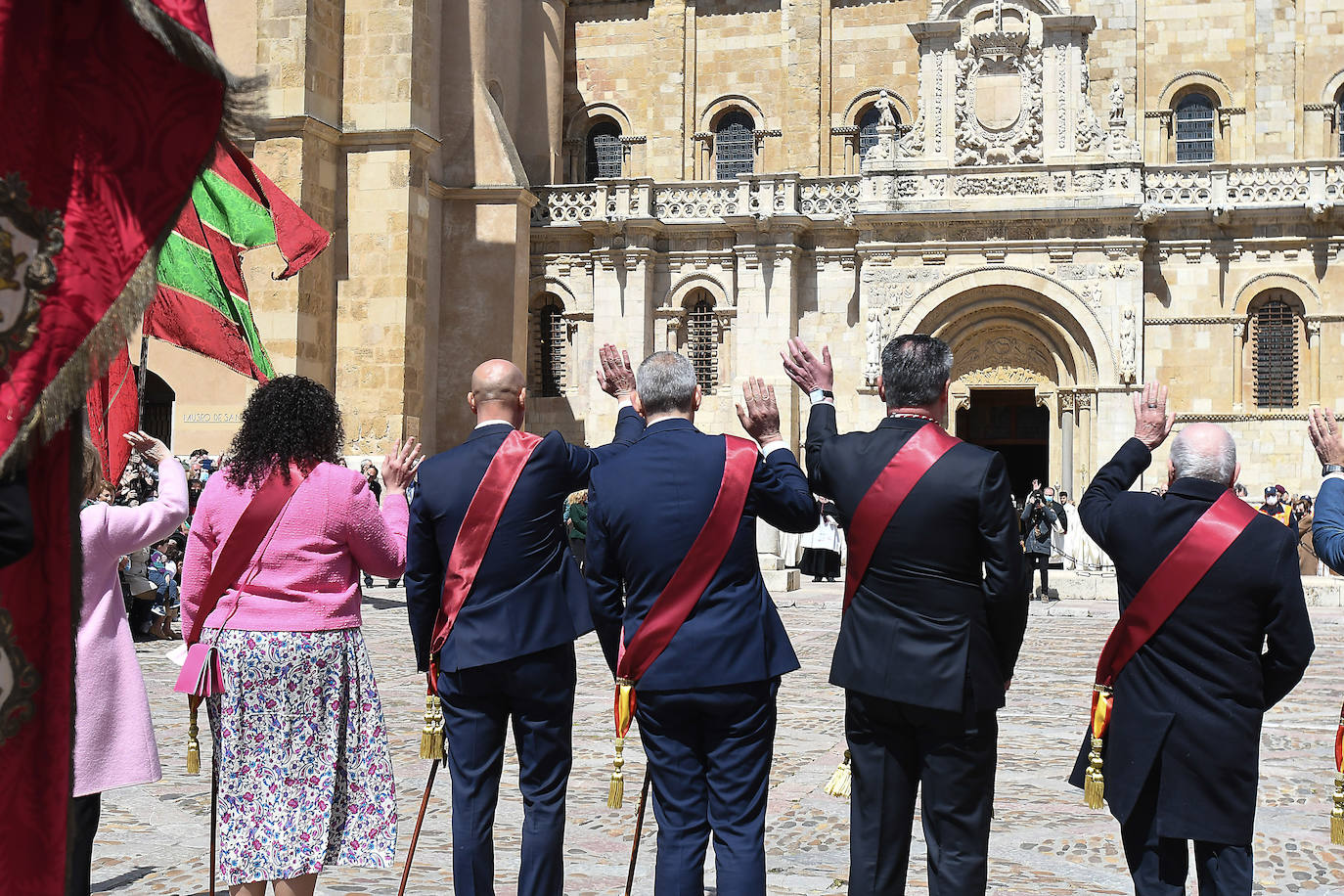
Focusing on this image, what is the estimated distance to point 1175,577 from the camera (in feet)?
15.3

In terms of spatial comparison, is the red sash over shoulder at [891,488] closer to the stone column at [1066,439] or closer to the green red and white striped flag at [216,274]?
the green red and white striped flag at [216,274]

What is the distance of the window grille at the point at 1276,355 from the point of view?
87.6 ft

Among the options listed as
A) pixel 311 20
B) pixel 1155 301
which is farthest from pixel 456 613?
pixel 1155 301

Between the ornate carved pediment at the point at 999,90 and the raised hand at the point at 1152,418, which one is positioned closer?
the raised hand at the point at 1152,418

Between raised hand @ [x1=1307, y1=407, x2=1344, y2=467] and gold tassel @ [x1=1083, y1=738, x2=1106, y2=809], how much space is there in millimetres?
1429

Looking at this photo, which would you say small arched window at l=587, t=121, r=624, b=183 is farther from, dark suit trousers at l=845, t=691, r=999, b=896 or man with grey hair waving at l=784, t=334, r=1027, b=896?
dark suit trousers at l=845, t=691, r=999, b=896

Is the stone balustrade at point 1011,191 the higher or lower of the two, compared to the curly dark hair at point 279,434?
higher

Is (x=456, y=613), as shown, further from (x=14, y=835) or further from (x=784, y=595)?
(x=784, y=595)

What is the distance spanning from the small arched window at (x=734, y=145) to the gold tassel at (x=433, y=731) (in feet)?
92.4

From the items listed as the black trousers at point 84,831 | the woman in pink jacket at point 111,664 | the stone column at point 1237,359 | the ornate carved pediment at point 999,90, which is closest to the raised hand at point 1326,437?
the woman in pink jacket at point 111,664

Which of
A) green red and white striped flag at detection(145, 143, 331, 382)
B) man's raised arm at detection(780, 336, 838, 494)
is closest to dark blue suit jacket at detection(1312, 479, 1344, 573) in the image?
man's raised arm at detection(780, 336, 838, 494)

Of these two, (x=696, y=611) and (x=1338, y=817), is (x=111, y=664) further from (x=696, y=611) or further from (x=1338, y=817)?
(x=1338, y=817)

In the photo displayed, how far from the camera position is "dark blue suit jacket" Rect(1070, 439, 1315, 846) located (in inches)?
180

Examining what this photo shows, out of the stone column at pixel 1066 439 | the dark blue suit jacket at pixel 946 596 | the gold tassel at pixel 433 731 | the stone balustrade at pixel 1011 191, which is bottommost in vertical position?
the gold tassel at pixel 433 731
